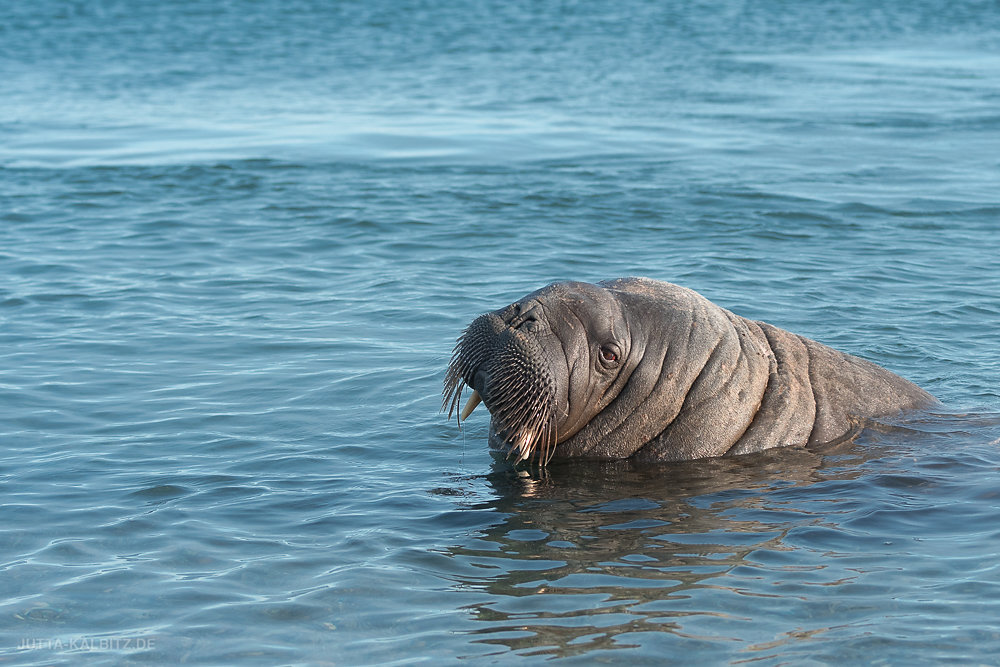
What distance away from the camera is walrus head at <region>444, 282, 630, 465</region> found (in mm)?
7617

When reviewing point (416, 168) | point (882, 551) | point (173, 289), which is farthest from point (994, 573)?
point (416, 168)

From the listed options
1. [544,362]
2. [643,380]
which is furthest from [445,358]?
[544,362]

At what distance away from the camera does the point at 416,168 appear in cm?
1934

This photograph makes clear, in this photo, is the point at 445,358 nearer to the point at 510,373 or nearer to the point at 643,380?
the point at 643,380

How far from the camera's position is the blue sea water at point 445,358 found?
6.27 meters

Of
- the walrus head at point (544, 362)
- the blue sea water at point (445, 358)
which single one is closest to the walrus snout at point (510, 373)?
the walrus head at point (544, 362)

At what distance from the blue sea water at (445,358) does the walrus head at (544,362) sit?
480 mm

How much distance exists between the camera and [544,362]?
25.2 ft

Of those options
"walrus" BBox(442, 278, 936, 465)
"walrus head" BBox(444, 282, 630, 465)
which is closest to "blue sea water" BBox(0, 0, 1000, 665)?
"walrus" BBox(442, 278, 936, 465)

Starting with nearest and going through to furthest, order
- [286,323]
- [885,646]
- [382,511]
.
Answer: [885,646] → [382,511] → [286,323]

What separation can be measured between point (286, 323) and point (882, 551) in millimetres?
6771

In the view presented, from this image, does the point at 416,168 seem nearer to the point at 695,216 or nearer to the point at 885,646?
the point at 695,216

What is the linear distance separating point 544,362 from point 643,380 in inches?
28.6

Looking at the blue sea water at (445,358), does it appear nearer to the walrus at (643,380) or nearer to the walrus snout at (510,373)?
the walrus at (643,380)
